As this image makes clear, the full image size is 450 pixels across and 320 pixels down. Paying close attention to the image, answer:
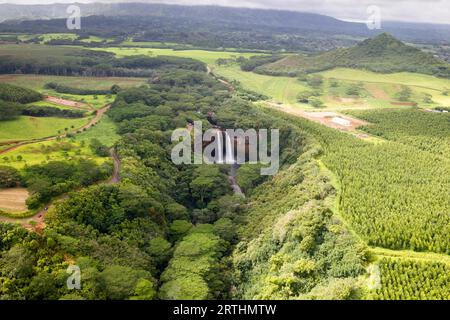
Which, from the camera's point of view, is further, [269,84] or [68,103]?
[269,84]

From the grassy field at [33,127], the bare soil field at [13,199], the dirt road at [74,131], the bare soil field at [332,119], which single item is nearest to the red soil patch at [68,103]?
the dirt road at [74,131]

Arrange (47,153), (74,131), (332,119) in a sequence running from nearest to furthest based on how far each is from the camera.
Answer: (47,153) < (74,131) < (332,119)

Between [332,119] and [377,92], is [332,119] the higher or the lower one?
the lower one

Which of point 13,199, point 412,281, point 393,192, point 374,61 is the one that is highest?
point 374,61

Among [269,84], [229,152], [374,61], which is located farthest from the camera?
[374,61]

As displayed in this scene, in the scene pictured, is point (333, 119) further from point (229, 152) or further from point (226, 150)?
point (226, 150)

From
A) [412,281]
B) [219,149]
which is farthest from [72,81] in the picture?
[412,281]

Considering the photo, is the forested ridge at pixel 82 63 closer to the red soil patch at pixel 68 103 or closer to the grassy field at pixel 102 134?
the red soil patch at pixel 68 103
